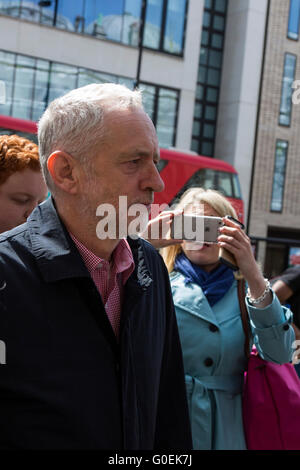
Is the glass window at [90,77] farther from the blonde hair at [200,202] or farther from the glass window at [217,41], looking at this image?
the blonde hair at [200,202]

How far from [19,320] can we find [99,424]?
0.33 metres

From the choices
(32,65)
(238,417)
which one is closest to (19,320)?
(238,417)

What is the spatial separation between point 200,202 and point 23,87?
→ 19.1m

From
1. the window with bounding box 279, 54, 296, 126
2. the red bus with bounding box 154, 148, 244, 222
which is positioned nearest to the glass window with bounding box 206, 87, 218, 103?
the window with bounding box 279, 54, 296, 126

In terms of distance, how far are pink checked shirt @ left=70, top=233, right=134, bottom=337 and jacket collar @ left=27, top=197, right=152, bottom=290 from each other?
0.14ft

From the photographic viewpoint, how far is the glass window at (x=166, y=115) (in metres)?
23.6

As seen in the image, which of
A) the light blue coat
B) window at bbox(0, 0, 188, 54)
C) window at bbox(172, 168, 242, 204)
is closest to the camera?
the light blue coat

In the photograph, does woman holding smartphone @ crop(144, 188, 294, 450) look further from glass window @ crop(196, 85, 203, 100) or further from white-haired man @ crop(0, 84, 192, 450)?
glass window @ crop(196, 85, 203, 100)

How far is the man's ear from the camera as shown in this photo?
1.62 metres

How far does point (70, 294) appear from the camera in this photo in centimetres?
151

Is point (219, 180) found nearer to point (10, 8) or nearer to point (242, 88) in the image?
Answer: point (10, 8)

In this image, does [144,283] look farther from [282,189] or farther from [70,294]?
[282,189]

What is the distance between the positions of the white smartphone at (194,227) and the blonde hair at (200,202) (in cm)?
26

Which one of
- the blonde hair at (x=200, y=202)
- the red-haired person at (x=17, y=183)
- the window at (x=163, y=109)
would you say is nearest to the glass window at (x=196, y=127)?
the window at (x=163, y=109)
